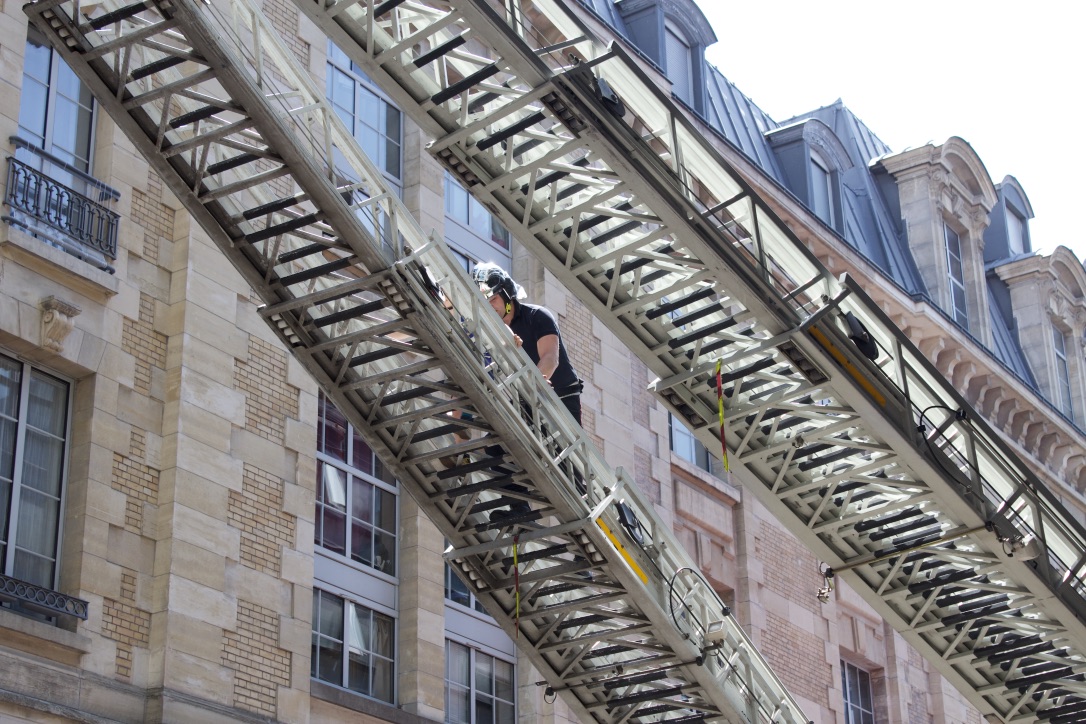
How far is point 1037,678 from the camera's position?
20922 mm

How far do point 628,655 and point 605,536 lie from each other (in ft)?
9.15

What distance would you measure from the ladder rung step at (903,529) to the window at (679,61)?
604 inches

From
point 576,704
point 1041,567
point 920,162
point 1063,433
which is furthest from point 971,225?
point 576,704

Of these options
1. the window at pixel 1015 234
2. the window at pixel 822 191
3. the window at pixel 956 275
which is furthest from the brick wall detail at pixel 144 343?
the window at pixel 1015 234

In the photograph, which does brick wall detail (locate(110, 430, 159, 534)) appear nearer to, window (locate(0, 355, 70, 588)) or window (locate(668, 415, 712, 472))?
window (locate(0, 355, 70, 588))

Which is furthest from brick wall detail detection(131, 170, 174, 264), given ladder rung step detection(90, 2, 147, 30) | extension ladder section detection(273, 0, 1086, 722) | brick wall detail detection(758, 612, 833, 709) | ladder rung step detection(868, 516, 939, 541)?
brick wall detail detection(758, 612, 833, 709)

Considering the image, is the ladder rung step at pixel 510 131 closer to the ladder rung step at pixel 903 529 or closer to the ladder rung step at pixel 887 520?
the ladder rung step at pixel 887 520

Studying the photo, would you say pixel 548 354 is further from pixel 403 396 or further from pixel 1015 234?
pixel 1015 234

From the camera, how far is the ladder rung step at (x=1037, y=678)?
68.5 ft

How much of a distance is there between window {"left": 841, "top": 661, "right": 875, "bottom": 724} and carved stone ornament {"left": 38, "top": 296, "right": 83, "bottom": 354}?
58.0 feet

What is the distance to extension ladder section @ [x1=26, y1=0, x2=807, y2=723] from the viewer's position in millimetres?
15008

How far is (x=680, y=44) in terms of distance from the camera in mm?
34906

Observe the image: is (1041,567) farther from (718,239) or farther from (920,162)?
(920,162)

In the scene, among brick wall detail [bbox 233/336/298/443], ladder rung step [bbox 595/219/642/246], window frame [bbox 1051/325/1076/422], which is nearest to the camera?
ladder rung step [bbox 595/219/642/246]
